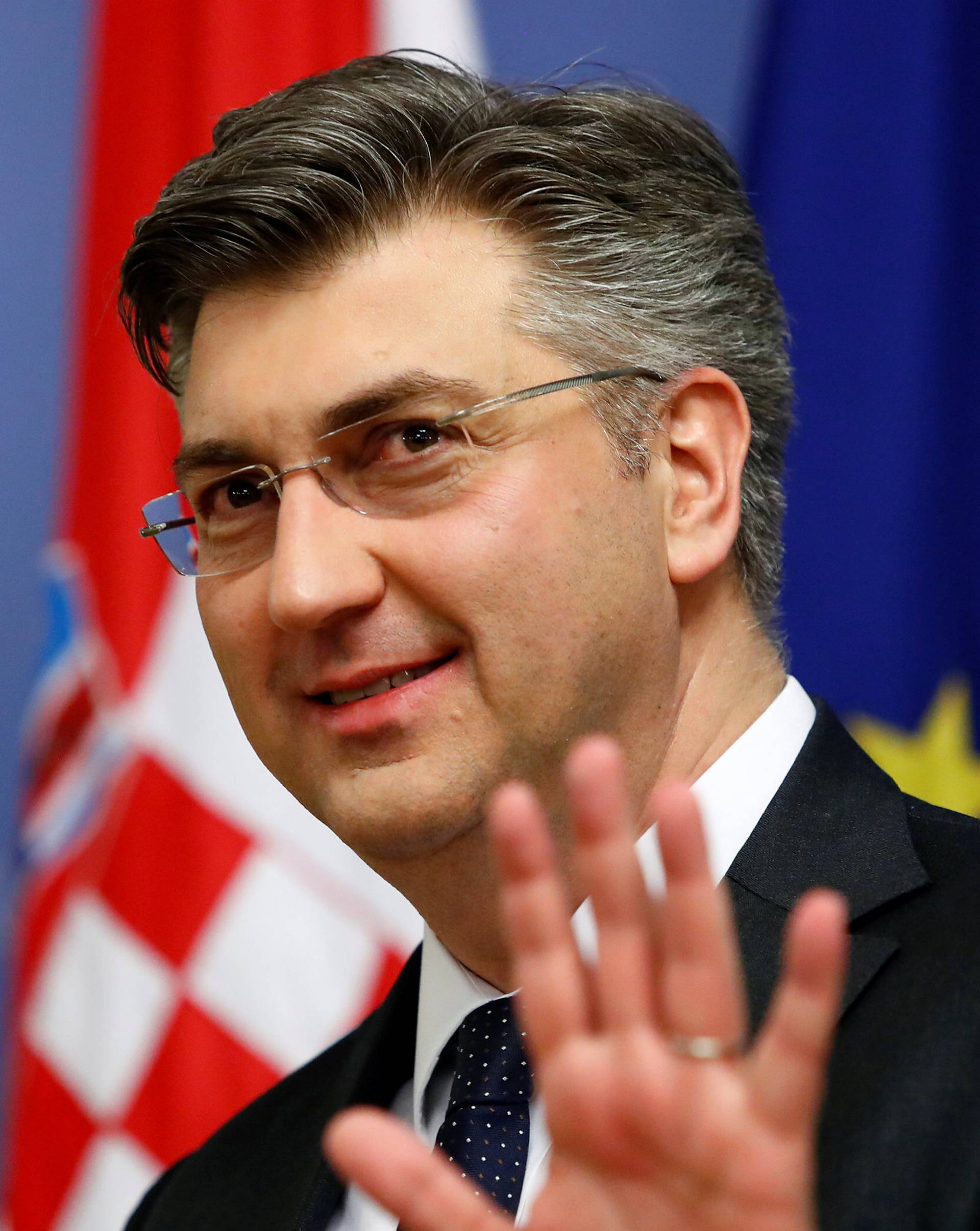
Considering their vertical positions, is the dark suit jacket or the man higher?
the man

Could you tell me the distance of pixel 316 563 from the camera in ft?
4.78

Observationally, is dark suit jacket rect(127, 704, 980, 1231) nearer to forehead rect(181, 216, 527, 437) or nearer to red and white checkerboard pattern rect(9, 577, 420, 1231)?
forehead rect(181, 216, 527, 437)

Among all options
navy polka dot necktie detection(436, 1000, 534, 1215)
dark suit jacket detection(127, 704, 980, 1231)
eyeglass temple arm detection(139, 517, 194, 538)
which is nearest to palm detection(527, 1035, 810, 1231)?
dark suit jacket detection(127, 704, 980, 1231)

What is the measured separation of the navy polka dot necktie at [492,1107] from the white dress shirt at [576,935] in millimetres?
15

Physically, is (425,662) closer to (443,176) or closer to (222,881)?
(443,176)

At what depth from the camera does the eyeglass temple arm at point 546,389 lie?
4.92ft

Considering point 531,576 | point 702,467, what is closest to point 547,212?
point 702,467

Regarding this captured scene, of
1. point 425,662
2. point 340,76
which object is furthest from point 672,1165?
point 340,76

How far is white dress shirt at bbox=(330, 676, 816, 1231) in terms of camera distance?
1.45 m

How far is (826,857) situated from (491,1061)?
0.41 m

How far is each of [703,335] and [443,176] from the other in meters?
0.34

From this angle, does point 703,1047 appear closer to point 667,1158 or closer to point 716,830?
point 667,1158

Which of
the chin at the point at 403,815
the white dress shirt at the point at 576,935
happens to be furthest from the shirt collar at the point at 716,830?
the chin at the point at 403,815

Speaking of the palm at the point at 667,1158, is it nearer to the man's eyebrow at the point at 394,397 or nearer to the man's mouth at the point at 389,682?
the man's mouth at the point at 389,682
